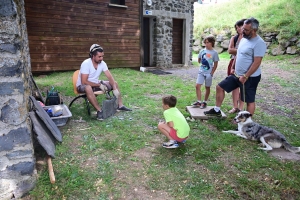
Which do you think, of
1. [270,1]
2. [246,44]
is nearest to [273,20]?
[270,1]

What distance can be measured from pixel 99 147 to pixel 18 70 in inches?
62.5

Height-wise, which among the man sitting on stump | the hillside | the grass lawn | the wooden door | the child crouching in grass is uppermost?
the hillside

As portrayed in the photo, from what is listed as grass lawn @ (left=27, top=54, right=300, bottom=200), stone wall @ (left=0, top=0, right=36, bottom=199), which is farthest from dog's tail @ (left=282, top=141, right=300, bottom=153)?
stone wall @ (left=0, top=0, right=36, bottom=199)

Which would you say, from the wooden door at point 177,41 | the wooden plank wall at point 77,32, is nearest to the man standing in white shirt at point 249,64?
the wooden plank wall at point 77,32

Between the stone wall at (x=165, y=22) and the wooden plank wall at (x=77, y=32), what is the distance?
115cm

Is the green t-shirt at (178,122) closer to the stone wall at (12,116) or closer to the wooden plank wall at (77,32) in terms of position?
the stone wall at (12,116)

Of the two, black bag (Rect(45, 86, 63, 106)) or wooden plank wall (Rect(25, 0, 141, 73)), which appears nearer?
black bag (Rect(45, 86, 63, 106))

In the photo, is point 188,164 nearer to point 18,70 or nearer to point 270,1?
point 18,70

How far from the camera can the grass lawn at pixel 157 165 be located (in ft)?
8.45

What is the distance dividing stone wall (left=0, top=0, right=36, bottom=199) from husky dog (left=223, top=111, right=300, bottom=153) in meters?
3.04

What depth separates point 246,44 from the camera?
3893 millimetres

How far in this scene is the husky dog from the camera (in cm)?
345

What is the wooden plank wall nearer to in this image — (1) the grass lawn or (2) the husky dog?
(1) the grass lawn

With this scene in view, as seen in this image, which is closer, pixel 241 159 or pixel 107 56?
pixel 241 159
